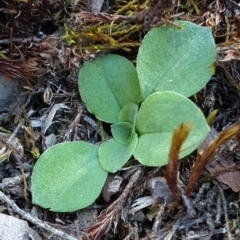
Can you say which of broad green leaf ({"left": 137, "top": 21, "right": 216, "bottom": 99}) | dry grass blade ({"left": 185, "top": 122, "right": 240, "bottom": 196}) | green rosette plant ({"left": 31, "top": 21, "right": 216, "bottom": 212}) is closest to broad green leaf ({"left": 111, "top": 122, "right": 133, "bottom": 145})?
green rosette plant ({"left": 31, "top": 21, "right": 216, "bottom": 212})

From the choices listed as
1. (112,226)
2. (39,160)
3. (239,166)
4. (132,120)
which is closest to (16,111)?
(39,160)

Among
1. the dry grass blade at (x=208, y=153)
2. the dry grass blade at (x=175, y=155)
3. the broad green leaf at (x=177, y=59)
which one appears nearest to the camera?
the dry grass blade at (x=175, y=155)

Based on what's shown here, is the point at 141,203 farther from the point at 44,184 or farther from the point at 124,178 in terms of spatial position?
the point at 44,184

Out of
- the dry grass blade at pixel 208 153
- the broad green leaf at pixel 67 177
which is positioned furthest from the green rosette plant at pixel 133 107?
the dry grass blade at pixel 208 153

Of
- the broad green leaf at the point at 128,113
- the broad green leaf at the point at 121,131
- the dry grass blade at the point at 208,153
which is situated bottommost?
the broad green leaf at the point at 121,131

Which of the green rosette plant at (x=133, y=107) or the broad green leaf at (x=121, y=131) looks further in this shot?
the broad green leaf at (x=121, y=131)

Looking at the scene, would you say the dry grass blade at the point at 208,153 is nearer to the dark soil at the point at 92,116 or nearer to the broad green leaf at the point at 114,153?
the dark soil at the point at 92,116

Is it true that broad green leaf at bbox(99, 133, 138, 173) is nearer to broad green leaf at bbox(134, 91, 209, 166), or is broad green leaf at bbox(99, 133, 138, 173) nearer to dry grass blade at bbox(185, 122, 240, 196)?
broad green leaf at bbox(134, 91, 209, 166)
